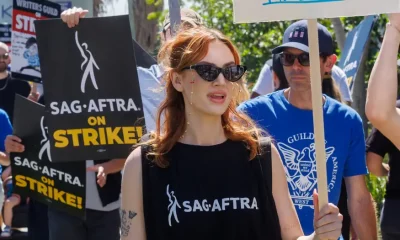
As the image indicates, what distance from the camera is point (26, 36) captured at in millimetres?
9539

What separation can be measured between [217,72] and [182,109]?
27cm

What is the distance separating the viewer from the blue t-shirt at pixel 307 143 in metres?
5.00

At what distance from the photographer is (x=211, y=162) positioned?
3.91 m

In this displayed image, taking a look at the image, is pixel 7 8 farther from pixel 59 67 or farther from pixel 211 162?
pixel 211 162

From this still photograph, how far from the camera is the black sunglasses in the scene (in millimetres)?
3953

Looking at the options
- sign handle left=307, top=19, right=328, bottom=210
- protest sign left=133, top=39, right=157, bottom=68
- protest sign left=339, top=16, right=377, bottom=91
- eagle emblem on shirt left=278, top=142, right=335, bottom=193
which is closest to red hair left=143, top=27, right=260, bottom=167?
sign handle left=307, top=19, right=328, bottom=210

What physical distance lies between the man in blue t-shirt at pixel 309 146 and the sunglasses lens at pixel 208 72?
110 centimetres

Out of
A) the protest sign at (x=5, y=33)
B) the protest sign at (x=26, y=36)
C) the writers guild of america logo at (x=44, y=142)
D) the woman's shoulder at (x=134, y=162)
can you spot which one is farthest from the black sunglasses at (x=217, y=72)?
the protest sign at (x=5, y=33)

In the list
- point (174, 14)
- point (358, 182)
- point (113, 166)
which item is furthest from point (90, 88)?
point (358, 182)

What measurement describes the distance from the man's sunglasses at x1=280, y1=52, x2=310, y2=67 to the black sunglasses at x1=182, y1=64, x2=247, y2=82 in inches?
54.9

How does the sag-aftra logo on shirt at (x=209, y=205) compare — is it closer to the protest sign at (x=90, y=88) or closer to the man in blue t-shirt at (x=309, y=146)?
the man in blue t-shirt at (x=309, y=146)

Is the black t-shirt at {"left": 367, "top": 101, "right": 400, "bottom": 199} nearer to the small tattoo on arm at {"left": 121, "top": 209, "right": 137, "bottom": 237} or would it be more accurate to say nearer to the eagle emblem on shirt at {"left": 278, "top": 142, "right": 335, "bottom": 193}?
the eagle emblem on shirt at {"left": 278, "top": 142, "right": 335, "bottom": 193}

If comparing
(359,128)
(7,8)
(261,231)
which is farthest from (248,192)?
(7,8)

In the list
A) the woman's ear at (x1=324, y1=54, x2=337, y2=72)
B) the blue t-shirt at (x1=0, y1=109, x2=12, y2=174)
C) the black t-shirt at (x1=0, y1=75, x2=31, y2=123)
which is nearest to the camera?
the woman's ear at (x1=324, y1=54, x2=337, y2=72)
